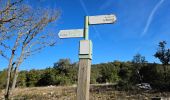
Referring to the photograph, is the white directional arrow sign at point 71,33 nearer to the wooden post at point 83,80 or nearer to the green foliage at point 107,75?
the wooden post at point 83,80

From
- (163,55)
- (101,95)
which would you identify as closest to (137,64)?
(163,55)

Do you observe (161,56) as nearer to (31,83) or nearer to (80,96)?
(31,83)

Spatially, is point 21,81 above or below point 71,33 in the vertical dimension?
above

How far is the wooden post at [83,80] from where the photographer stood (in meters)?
4.08

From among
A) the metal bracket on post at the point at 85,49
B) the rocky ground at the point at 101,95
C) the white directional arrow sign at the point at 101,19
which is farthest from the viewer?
the rocky ground at the point at 101,95

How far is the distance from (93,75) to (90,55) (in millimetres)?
39943

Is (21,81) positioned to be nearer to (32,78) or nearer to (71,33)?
(32,78)

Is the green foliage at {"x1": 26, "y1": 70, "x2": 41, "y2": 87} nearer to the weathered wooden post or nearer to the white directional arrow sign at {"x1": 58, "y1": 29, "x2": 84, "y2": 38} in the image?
the white directional arrow sign at {"x1": 58, "y1": 29, "x2": 84, "y2": 38}

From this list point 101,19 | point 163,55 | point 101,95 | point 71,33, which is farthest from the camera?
point 163,55

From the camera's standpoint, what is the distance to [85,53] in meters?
4.08

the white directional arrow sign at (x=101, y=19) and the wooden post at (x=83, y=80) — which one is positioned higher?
the white directional arrow sign at (x=101, y=19)

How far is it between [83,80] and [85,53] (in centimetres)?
40

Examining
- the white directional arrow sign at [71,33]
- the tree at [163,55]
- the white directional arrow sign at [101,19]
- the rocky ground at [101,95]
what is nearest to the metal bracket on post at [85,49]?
the white directional arrow sign at [71,33]

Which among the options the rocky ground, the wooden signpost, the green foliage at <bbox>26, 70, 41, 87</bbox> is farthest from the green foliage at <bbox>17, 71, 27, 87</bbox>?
the wooden signpost
